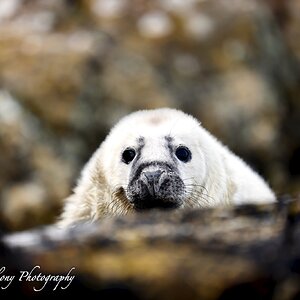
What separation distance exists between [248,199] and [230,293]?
518cm

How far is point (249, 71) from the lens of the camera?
60.5 feet

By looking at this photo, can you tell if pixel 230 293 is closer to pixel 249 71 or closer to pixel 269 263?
pixel 269 263

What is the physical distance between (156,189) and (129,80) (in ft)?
33.2

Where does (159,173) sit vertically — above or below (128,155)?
below

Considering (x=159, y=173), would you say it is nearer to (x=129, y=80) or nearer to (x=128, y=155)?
(x=128, y=155)

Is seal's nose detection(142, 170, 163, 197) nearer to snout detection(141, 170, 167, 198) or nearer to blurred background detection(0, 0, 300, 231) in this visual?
snout detection(141, 170, 167, 198)

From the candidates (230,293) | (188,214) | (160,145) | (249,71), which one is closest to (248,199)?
(160,145)

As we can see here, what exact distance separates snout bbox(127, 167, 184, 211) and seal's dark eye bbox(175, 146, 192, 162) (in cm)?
53

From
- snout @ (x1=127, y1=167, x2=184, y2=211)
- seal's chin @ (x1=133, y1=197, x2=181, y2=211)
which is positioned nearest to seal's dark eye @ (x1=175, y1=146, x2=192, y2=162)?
snout @ (x1=127, y1=167, x2=184, y2=211)

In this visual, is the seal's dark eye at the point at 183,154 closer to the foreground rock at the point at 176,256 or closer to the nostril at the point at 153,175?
the nostril at the point at 153,175

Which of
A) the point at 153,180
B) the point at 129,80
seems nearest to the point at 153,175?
the point at 153,180

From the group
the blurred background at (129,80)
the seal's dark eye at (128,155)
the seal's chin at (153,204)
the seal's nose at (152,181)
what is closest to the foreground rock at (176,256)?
the seal's nose at (152,181)

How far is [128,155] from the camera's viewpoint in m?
8.67

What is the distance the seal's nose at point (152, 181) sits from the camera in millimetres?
7801
